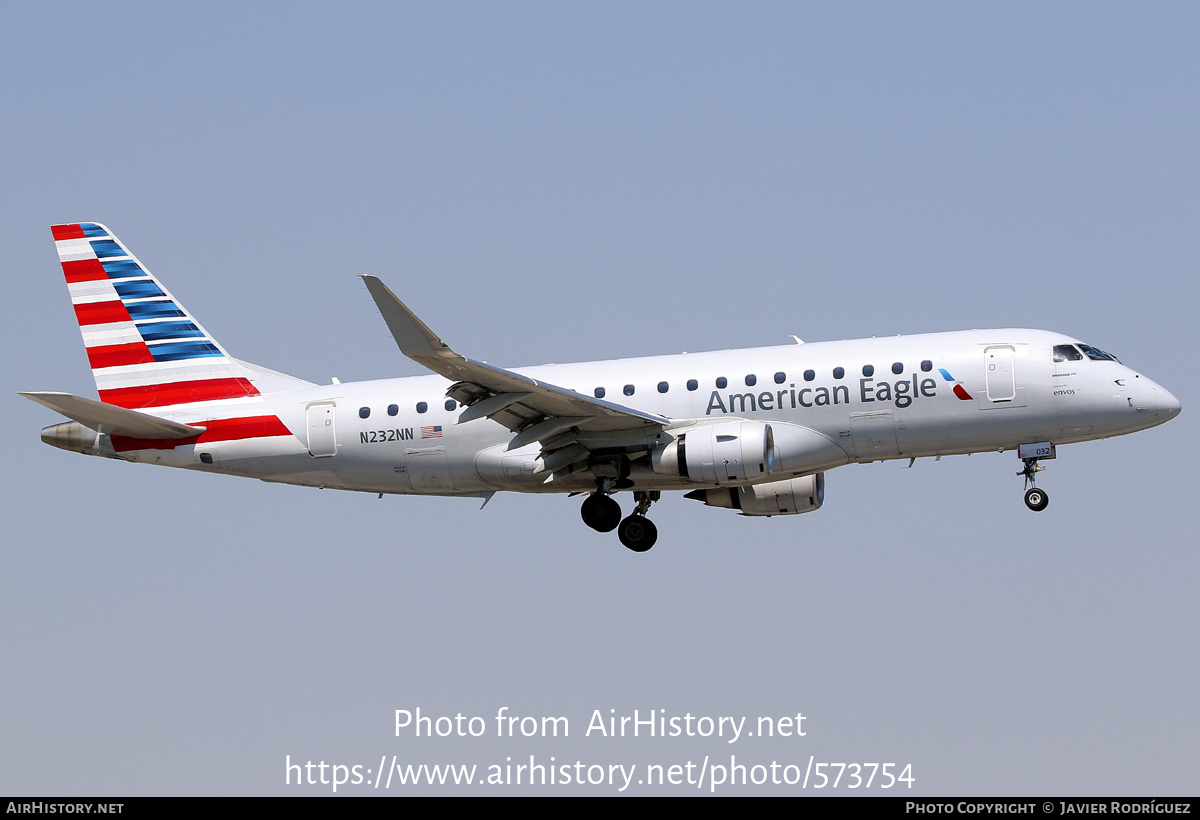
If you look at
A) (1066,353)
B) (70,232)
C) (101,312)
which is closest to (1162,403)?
(1066,353)

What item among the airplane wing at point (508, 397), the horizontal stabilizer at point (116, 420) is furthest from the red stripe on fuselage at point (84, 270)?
the airplane wing at point (508, 397)

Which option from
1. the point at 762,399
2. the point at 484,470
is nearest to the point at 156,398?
the point at 484,470

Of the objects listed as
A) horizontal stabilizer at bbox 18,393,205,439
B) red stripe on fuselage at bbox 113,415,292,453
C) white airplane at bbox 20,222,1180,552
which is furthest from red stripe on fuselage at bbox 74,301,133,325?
red stripe on fuselage at bbox 113,415,292,453

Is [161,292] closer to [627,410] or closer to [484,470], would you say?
[484,470]

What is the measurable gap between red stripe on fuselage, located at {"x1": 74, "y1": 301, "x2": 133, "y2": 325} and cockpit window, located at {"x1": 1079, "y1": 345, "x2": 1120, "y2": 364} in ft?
79.5

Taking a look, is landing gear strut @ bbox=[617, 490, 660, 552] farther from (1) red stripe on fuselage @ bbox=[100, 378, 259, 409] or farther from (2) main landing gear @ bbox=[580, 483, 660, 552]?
(1) red stripe on fuselage @ bbox=[100, 378, 259, 409]

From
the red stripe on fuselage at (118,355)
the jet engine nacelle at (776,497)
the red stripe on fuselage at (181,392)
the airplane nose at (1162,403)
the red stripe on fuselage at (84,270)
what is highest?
the red stripe on fuselage at (84,270)

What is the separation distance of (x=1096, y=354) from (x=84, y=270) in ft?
85.5

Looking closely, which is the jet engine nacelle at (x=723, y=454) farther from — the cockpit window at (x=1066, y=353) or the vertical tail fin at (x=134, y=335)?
the vertical tail fin at (x=134, y=335)

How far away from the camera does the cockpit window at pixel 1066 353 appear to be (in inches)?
1352

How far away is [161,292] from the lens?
40719 mm

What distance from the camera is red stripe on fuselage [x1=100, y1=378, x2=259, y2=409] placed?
127 ft

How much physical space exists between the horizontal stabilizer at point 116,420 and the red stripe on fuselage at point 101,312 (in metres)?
3.62

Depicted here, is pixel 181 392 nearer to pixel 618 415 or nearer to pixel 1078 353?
pixel 618 415
